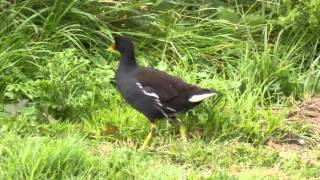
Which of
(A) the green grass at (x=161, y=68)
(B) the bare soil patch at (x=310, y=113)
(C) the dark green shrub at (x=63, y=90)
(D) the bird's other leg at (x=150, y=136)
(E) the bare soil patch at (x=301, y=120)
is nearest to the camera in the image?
(A) the green grass at (x=161, y=68)

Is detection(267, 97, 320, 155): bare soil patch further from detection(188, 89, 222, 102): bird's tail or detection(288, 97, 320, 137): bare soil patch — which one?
detection(188, 89, 222, 102): bird's tail

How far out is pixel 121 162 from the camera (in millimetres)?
5180

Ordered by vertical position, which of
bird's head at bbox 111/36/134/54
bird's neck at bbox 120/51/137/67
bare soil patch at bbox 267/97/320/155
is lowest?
bare soil patch at bbox 267/97/320/155

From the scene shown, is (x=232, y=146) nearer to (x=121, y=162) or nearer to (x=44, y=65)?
(x=121, y=162)

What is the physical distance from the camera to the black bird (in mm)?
5836

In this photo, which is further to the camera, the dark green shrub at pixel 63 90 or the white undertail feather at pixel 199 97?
the dark green shrub at pixel 63 90

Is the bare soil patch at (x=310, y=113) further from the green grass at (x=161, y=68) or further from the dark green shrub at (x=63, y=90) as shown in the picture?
the dark green shrub at (x=63, y=90)

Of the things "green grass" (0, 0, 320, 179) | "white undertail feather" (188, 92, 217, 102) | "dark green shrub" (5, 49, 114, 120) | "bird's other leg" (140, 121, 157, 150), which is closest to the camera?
"green grass" (0, 0, 320, 179)

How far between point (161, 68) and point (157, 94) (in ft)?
3.45

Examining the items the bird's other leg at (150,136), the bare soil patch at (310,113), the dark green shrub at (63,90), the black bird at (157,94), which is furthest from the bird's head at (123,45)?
the bare soil patch at (310,113)

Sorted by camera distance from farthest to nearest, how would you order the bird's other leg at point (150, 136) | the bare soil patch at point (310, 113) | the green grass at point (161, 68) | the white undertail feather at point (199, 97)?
the bare soil patch at point (310, 113) < the white undertail feather at point (199, 97) < the bird's other leg at point (150, 136) < the green grass at point (161, 68)

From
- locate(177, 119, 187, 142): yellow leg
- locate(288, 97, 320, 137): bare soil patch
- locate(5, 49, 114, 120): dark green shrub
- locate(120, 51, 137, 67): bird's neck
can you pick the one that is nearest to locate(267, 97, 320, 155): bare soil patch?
locate(288, 97, 320, 137): bare soil patch

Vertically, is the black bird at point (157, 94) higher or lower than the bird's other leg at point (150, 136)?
higher

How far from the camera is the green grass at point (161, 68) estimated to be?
522cm
